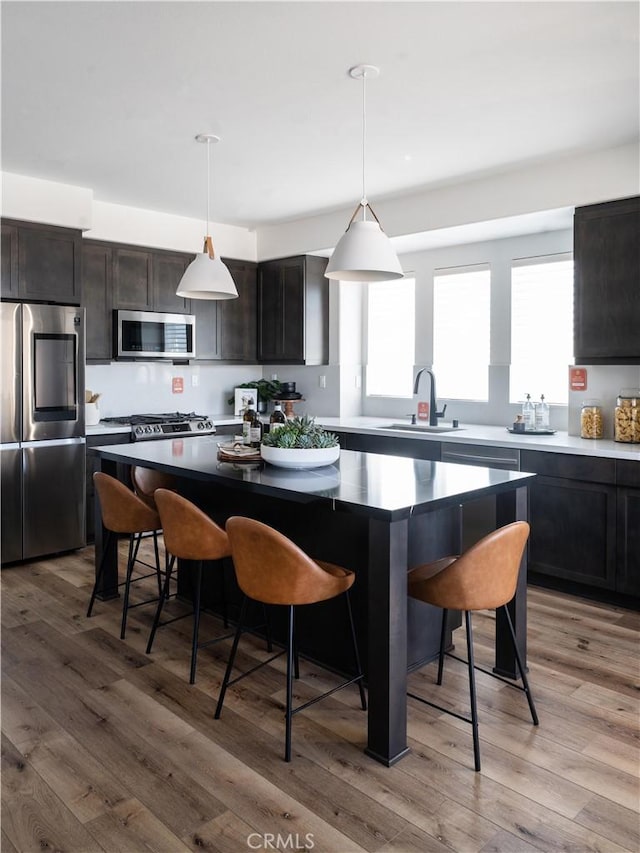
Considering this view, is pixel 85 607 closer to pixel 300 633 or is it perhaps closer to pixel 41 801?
pixel 300 633

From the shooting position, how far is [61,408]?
4.69 metres

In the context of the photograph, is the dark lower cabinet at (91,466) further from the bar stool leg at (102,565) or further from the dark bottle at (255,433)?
the dark bottle at (255,433)

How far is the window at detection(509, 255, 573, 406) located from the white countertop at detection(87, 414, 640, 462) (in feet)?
1.23

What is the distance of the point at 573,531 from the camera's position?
396cm

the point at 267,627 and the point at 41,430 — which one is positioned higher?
the point at 41,430

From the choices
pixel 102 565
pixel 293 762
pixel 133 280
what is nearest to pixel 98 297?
pixel 133 280

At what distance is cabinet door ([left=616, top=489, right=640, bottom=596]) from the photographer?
3.69m

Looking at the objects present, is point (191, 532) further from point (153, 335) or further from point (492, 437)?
point (153, 335)

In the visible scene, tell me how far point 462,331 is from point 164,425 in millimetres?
2568

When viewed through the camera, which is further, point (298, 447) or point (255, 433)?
point (255, 433)

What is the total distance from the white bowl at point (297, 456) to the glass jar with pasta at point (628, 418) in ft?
6.91

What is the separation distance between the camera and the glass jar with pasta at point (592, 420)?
4293mm

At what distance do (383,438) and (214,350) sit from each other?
1958mm

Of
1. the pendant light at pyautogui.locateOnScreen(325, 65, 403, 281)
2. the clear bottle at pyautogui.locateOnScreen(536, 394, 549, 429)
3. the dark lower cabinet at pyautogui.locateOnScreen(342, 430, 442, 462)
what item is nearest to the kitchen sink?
the dark lower cabinet at pyautogui.locateOnScreen(342, 430, 442, 462)
